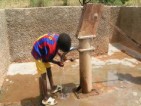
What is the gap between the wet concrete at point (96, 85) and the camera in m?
4.24

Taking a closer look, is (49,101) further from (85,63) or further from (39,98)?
(85,63)

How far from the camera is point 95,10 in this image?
4.30 m

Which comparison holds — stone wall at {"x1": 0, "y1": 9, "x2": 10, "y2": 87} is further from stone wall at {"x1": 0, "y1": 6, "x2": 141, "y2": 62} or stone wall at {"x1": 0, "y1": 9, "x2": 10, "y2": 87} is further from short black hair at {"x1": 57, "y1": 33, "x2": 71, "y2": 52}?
short black hair at {"x1": 57, "y1": 33, "x2": 71, "y2": 52}

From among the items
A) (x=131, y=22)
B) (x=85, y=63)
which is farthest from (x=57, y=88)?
(x=131, y=22)

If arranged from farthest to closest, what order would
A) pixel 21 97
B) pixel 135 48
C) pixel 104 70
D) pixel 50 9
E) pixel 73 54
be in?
pixel 135 48, pixel 73 54, pixel 50 9, pixel 104 70, pixel 21 97

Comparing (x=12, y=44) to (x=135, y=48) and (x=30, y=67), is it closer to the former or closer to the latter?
(x=30, y=67)

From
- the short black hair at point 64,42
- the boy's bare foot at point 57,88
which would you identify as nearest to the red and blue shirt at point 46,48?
the short black hair at point 64,42

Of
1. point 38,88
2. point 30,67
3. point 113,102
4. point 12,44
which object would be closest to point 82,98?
point 113,102

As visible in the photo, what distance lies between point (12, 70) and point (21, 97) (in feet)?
4.94

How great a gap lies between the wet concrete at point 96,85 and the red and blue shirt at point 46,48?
88cm

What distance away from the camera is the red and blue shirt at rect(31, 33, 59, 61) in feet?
12.8

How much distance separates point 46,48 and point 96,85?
155 centimetres

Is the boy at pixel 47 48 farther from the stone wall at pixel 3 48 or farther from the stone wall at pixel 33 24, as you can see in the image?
the stone wall at pixel 33 24

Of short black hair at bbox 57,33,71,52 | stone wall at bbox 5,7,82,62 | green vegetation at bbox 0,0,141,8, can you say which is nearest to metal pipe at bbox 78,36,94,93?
short black hair at bbox 57,33,71,52
